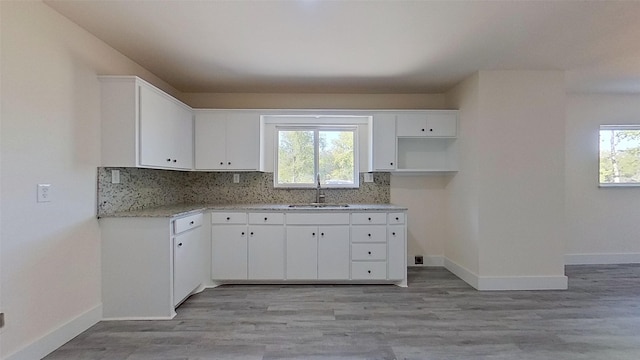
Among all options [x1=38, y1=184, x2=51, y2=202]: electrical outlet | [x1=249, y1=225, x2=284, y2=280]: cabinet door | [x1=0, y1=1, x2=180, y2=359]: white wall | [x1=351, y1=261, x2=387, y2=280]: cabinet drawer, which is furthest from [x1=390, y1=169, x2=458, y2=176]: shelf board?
[x1=38, y1=184, x2=51, y2=202]: electrical outlet

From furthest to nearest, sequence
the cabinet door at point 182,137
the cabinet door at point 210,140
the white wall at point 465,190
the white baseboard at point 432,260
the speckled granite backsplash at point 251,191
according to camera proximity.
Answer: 1. the white baseboard at point 432,260
2. the speckled granite backsplash at point 251,191
3. the cabinet door at point 210,140
4. the white wall at point 465,190
5. the cabinet door at point 182,137

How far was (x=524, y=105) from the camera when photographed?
3555 mm

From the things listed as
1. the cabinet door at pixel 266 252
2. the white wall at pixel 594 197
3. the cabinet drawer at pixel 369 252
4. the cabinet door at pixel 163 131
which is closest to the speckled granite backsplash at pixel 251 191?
the cabinet door at pixel 163 131

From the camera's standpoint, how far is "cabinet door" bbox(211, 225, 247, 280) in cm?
369

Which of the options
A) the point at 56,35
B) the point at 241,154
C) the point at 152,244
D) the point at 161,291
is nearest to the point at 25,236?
the point at 152,244

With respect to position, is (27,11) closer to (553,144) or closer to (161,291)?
(161,291)

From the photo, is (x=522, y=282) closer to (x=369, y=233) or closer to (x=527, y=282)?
(x=527, y=282)

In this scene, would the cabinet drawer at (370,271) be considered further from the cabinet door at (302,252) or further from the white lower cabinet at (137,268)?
the white lower cabinet at (137,268)

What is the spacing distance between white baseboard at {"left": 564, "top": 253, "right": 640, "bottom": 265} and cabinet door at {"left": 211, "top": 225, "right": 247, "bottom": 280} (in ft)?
14.5

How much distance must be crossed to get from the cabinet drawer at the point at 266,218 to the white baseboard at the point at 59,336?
157cm

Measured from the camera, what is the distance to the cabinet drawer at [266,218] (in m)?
3.70

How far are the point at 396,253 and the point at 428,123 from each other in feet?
A: 5.40

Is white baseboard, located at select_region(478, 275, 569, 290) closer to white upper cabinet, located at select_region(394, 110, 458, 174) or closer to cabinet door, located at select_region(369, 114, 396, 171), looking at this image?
white upper cabinet, located at select_region(394, 110, 458, 174)

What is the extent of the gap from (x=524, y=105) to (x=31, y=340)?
470 cm
